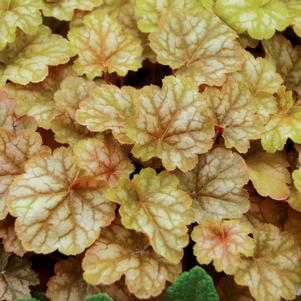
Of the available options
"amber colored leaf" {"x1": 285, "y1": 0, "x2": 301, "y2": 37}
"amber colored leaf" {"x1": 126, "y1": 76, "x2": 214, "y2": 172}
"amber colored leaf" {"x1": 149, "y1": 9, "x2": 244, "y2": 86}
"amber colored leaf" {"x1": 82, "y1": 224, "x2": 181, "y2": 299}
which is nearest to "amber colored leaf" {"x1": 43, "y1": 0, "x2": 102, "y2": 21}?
"amber colored leaf" {"x1": 149, "y1": 9, "x2": 244, "y2": 86}

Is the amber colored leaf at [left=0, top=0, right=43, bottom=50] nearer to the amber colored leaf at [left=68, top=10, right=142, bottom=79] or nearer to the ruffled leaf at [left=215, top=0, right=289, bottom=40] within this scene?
the amber colored leaf at [left=68, top=10, right=142, bottom=79]

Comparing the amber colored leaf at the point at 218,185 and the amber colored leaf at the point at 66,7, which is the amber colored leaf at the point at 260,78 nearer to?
the amber colored leaf at the point at 218,185

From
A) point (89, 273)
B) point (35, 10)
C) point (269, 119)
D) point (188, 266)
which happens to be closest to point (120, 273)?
point (89, 273)

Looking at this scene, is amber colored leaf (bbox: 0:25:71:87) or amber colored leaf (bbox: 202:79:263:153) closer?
amber colored leaf (bbox: 202:79:263:153)

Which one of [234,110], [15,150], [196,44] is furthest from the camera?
[196,44]

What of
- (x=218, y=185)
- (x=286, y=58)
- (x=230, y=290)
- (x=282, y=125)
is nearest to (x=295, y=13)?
(x=286, y=58)

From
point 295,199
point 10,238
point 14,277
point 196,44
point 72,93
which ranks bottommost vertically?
point 14,277

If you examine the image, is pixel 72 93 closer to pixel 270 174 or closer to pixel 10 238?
pixel 10 238
